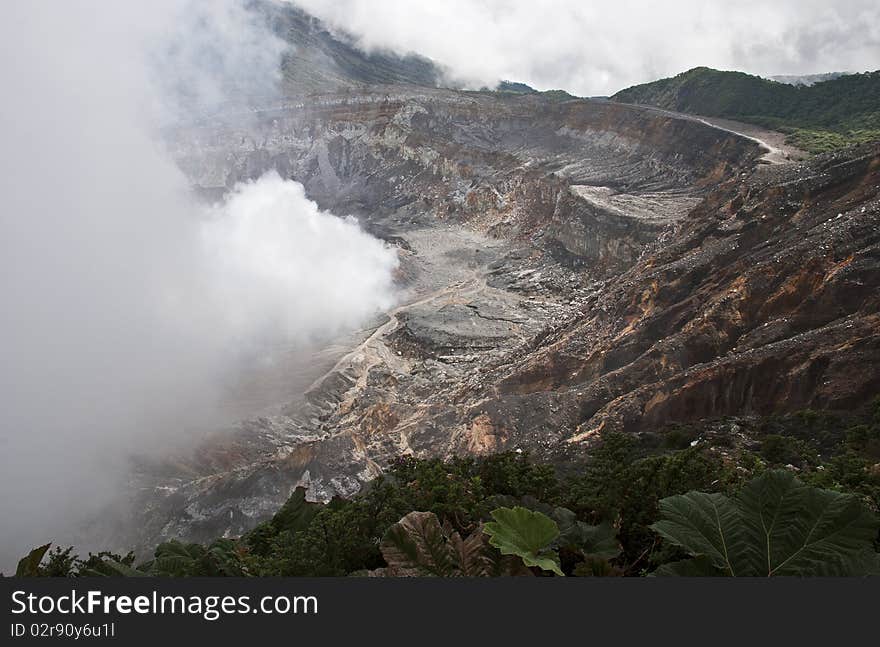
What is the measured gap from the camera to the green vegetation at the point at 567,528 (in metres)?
3.69

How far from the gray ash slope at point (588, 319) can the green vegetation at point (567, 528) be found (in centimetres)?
1504

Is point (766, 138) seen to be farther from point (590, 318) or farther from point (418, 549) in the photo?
point (418, 549)

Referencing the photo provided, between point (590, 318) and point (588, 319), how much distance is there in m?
0.19

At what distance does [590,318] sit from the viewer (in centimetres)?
3681

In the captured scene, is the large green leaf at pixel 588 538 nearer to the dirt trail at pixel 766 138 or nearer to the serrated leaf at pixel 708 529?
the serrated leaf at pixel 708 529

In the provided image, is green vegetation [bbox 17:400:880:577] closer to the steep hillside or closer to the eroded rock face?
the eroded rock face

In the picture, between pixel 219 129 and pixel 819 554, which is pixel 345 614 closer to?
pixel 819 554

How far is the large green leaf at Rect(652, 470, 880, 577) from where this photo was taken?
11.7ft

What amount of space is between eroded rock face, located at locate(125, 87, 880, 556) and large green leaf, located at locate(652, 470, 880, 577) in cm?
1652

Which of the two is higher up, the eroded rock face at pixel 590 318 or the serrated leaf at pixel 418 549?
the eroded rock face at pixel 590 318

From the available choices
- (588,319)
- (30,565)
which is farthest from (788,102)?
(30,565)

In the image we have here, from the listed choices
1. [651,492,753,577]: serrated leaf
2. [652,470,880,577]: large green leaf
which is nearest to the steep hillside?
[651,492,753,577]: serrated leaf

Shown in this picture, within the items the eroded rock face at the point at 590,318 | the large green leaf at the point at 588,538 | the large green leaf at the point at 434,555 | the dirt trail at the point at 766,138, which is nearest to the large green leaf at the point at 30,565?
the large green leaf at the point at 434,555

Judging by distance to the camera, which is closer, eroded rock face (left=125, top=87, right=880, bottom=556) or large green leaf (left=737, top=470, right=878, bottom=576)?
large green leaf (left=737, top=470, right=878, bottom=576)
